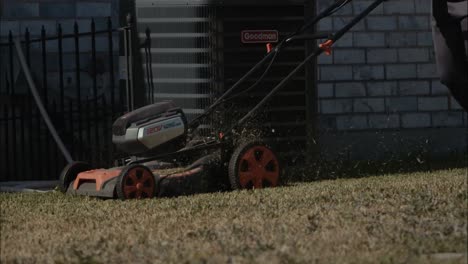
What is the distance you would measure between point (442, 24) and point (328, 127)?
17.2 ft

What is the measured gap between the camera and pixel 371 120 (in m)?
13.1

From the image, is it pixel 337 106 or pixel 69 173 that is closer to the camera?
pixel 69 173

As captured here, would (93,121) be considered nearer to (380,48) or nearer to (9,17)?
(9,17)

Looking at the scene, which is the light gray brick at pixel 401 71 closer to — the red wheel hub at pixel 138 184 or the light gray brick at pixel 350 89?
the light gray brick at pixel 350 89

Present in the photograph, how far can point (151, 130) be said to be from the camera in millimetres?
9148

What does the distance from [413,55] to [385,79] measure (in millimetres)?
482

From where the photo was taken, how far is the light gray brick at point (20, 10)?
12289 millimetres

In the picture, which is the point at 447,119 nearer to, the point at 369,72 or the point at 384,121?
the point at 384,121

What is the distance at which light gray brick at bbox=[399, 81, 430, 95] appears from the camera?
13258mm

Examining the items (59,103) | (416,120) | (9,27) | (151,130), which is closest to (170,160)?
(151,130)

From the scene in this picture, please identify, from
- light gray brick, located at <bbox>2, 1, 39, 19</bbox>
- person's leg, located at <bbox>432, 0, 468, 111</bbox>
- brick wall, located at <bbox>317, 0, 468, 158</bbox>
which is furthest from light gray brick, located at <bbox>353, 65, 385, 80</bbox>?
person's leg, located at <bbox>432, 0, 468, 111</bbox>

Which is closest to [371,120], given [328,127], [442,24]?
[328,127]

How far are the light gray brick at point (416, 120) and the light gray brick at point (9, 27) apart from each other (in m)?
4.80

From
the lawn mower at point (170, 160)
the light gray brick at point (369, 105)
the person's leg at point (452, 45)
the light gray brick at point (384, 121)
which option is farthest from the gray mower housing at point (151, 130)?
the light gray brick at point (384, 121)
